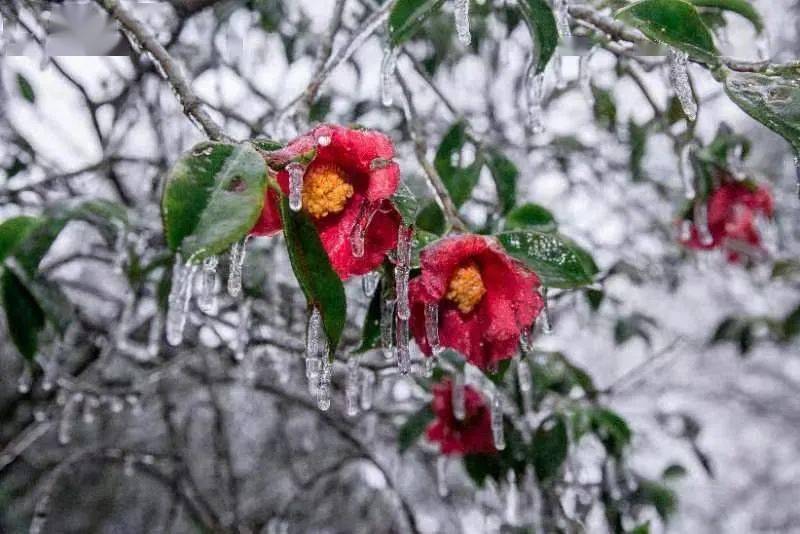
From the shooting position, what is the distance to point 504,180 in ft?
4.35

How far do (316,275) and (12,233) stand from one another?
2.13 ft

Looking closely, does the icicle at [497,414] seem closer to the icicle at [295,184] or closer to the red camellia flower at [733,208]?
the icicle at [295,184]

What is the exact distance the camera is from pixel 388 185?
2.31 ft

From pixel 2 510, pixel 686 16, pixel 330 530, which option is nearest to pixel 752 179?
pixel 686 16

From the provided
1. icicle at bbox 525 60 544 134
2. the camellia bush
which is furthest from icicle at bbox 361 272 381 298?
icicle at bbox 525 60 544 134

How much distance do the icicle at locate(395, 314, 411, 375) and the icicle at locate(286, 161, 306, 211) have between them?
16 centimetres

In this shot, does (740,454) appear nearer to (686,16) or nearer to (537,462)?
(537,462)

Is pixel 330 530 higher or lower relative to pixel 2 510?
lower

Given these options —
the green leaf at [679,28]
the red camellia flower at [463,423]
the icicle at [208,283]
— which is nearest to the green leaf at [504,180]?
the red camellia flower at [463,423]

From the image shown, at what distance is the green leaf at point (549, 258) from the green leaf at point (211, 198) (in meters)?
0.34

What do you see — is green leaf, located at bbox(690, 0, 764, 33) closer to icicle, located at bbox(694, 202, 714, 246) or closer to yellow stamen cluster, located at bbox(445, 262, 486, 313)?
yellow stamen cluster, located at bbox(445, 262, 486, 313)

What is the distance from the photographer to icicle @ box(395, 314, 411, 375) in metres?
0.74

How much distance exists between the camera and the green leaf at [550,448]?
1.47 meters

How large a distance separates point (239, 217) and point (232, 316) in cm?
147
